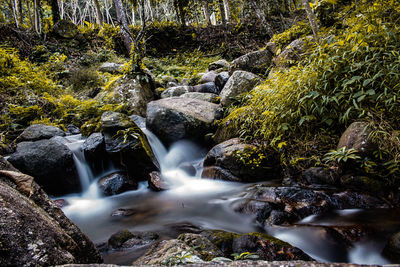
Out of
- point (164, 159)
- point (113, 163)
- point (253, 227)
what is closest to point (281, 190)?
point (253, 227)

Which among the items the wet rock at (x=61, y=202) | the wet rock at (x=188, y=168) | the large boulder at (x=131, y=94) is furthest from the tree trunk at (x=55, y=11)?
the wet rock at (x=188, y=168)

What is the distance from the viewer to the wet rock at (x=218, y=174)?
179 inches

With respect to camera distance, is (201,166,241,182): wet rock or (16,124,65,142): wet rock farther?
(16,124,65,142): wet rock

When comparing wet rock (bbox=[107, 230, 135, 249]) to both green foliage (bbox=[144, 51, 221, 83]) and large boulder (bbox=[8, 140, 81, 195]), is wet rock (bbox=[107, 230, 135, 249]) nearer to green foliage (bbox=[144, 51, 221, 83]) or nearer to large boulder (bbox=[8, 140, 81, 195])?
large boulder (bbox=[8, 140, 81, 195])

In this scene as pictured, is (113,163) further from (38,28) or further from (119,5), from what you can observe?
(38,28)

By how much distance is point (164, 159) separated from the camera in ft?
18.9

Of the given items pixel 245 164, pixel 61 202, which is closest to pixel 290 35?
pixel 245 164

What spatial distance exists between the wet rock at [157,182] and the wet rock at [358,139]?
3367 mm

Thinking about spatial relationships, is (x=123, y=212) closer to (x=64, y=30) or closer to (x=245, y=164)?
(x=245, y=164)

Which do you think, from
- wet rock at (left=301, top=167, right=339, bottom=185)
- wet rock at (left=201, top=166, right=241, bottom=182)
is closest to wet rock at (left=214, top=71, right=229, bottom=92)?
wet rock at (left=201, top=166, right=241, bottom=182)

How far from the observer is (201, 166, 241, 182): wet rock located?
4543mm

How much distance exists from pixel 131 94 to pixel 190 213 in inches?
230

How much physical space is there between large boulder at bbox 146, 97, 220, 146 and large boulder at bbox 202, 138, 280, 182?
1490 millimetres

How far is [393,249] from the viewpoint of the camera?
82.8 inches
